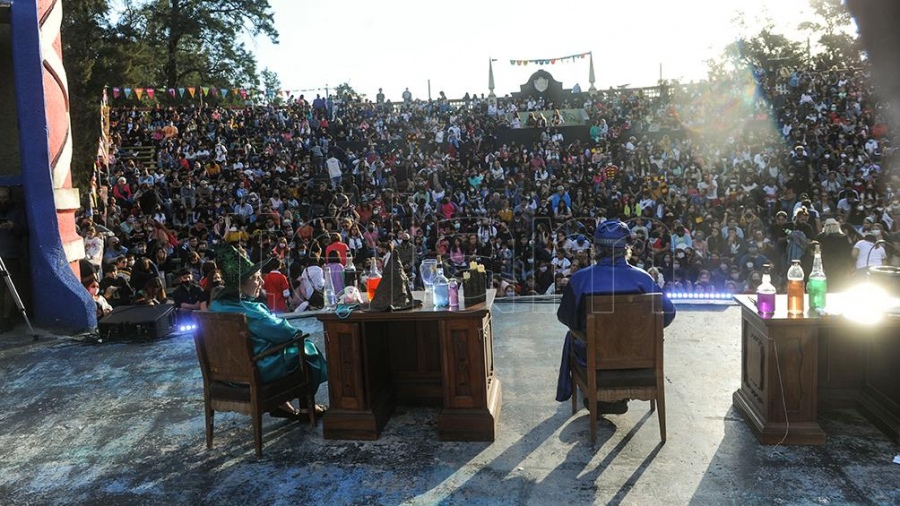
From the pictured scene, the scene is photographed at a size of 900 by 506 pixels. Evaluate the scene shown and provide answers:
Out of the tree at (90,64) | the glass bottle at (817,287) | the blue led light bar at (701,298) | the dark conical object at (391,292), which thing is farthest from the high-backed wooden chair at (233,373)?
the tree at (90,64)

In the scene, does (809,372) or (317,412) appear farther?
(317,412)

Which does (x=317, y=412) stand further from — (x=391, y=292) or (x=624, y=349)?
(x=624, y=349)

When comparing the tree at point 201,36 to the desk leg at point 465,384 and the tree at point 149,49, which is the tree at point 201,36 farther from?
the desk leg at point 465,384

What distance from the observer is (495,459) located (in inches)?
147

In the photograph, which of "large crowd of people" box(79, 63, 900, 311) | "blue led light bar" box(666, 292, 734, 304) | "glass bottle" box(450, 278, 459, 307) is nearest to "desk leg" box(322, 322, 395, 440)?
"glass bottle" box(450, 278, 459, 307)

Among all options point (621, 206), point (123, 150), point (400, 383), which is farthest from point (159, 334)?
point (123, 150)

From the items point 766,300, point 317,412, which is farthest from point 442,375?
point 766,300

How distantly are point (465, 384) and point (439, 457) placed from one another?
1.57 feet

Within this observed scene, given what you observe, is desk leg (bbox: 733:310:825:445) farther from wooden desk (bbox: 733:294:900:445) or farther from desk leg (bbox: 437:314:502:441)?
desk leg (bbox: 437:314:502:441)

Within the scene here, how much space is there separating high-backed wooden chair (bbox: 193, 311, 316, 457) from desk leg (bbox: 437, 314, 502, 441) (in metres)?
0.95

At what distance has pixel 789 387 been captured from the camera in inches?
146

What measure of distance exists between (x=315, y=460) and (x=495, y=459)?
3.44 feet

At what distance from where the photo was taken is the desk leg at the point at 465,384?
399 centimetres

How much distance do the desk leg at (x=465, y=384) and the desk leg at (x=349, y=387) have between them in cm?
47
